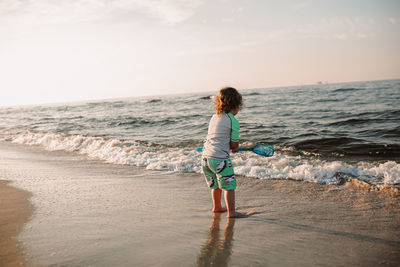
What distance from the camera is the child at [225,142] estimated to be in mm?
3520

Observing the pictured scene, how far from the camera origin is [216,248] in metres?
2.74

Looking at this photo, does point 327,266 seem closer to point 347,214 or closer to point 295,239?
point 295,239

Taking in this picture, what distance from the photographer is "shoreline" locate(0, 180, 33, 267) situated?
100 inches

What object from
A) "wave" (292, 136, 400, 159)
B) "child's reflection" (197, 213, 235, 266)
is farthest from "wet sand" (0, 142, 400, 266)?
"wave" (292, 136, 400, 159)

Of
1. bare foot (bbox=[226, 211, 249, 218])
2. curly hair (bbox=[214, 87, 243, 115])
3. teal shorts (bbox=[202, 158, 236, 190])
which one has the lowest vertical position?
bare foot (bbox=[226, 211, 249, 218])

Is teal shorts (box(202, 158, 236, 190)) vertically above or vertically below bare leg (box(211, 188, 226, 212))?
above

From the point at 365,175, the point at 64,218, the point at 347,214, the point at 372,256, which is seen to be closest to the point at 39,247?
the point at 64,218

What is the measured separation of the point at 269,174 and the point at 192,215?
2.38 meters

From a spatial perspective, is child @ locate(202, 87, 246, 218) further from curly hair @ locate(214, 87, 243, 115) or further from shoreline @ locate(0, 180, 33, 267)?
shoreline @ locate(0, 180, 33, 267)

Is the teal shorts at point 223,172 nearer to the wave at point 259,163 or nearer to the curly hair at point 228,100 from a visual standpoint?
the curly hair at point 228,100

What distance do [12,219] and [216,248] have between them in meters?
2.57

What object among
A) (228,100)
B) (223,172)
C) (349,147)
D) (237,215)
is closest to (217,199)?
(237,215)

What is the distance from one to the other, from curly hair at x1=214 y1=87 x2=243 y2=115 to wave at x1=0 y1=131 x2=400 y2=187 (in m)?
2.40

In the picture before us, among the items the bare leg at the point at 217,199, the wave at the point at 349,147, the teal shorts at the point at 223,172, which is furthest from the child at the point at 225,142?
the wave at the point at 349,147
